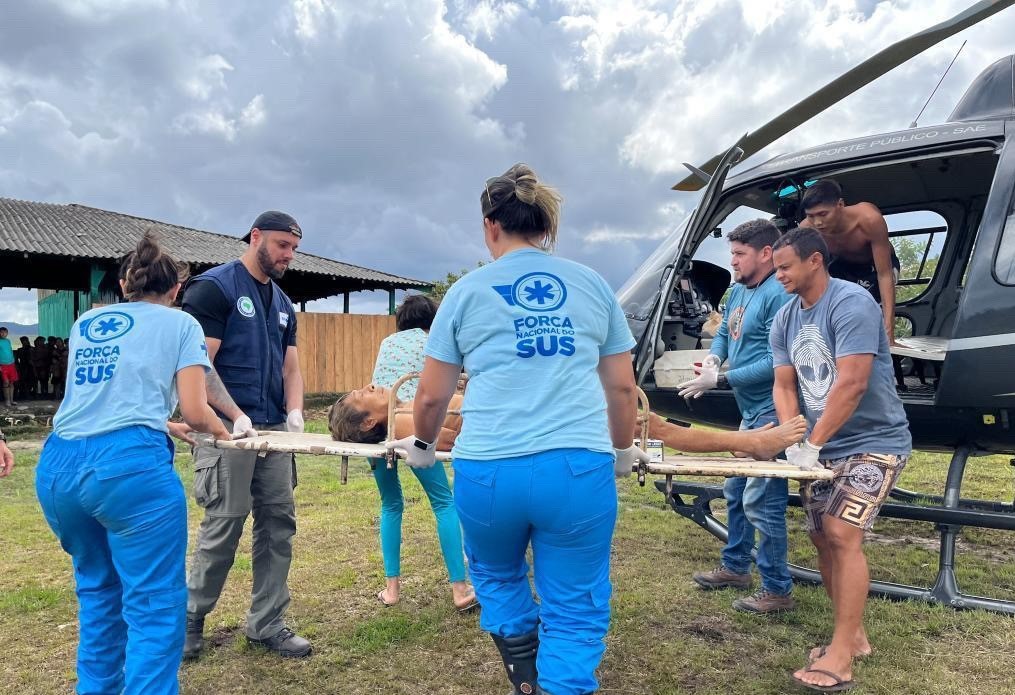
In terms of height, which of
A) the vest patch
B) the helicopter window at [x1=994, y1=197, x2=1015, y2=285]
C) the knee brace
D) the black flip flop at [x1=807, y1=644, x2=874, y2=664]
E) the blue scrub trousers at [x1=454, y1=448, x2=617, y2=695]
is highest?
the helicopter window at [x1=994, y1=197, x2=1015, y2=285]

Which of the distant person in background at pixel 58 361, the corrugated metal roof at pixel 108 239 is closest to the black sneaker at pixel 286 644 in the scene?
the corrugated metal roof at pixel 108 239

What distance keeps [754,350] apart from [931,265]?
3695 mm

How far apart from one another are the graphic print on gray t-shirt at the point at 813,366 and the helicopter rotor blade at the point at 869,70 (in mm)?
2179

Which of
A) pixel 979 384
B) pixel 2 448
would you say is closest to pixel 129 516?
pixel 2 448

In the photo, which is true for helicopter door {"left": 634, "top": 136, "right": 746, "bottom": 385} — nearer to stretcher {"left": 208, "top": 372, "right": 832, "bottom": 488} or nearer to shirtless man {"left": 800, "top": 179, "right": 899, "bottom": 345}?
shirtless man {"left": 800, "top": 179, "right": 899, "bottom": 345}

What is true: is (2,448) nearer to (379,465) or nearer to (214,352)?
(214,352)

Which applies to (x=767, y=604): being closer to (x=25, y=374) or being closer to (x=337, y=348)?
(x=337, y=348)

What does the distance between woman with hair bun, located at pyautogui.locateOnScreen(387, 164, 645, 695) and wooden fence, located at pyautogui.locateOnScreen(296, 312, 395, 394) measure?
14.6m

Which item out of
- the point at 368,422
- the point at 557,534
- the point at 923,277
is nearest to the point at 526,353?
the point at 557,534

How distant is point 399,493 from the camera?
13.0ft

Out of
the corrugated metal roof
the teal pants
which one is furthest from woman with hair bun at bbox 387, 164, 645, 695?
the corrugated metal roof

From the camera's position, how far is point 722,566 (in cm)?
437

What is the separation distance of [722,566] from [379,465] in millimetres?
2234

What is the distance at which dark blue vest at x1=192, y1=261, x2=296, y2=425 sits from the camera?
329 centimetres
